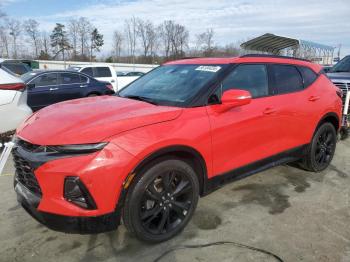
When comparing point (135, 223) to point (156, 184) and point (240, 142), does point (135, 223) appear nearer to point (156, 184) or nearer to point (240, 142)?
point (156, 184)

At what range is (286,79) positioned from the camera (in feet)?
14.5

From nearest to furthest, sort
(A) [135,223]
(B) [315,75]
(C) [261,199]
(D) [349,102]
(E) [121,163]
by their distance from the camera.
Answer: (E) [121,163] < (A) [135,223] < (C) [261,199] < (B) [315,75] < (D) [349,102]

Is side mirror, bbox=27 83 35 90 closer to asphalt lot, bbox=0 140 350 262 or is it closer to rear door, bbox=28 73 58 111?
rear door, bbox=28 73 58 111

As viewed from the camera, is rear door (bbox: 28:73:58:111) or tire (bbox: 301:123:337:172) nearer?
tire (bbox: 301:123:337:172)

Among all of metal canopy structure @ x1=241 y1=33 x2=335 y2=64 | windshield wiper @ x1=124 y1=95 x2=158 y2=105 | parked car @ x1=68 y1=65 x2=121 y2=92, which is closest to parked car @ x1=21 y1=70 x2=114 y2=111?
parked car @ x1=68 y1=65 x2=121 y2=92

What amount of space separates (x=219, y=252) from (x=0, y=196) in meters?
2.88

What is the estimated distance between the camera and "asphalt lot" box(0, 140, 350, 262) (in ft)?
9.88

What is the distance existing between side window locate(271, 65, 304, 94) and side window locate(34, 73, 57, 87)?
305 inches

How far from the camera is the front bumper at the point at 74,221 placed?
2697mm

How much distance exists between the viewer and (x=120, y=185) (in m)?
2.73

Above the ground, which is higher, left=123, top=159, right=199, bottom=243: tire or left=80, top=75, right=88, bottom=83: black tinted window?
left=80, top=75, right=88, bottom=83: black tinted window

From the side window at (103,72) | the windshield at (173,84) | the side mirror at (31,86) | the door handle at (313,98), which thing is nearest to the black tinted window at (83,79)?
the side mirror at (31,86)

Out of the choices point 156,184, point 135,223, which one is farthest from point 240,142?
point 135,223

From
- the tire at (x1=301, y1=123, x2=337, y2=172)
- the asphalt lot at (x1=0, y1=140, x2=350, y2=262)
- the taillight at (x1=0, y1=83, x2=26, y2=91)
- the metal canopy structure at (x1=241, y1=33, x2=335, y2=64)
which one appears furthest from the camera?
the metal canopy structure at (x1=241, y1=33, x2=335, y2=64)
